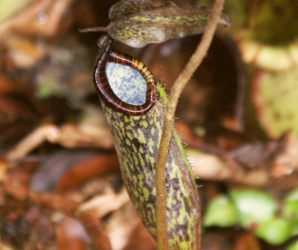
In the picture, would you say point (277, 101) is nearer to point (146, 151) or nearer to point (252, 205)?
point (252, 205)

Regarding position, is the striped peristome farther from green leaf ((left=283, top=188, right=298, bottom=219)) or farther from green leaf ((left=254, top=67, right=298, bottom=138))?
green leaf ((left=254, top=67, right=298, bottom=138))

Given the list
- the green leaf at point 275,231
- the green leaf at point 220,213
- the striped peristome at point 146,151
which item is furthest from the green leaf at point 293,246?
the striped peristome at point 146,151

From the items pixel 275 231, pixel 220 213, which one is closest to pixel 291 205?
pixel 275 231

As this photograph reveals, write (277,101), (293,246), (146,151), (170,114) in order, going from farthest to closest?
(277,101) → (293,246) → (146,151) → (170,114)

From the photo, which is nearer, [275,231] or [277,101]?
[275,231]

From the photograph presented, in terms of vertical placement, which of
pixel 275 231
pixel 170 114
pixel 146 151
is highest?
pixel 170 114

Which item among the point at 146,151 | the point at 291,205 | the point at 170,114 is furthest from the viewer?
the point at 291,205
